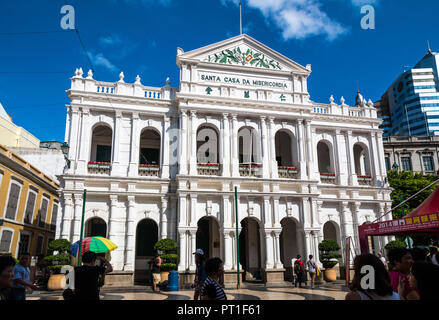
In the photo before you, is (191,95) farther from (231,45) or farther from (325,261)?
(325,261)

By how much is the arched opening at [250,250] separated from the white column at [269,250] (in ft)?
6.37

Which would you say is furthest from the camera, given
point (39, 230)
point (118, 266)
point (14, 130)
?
point (14, 130)

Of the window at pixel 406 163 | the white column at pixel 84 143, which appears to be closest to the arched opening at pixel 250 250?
the white column at pixel 84 143

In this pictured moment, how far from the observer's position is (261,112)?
21609mm

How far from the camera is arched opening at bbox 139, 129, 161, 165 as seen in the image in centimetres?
2296

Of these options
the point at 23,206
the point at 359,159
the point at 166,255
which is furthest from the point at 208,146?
the point at 23,206

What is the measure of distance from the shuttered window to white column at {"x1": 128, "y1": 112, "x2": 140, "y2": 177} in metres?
8.28

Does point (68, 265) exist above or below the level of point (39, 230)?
below

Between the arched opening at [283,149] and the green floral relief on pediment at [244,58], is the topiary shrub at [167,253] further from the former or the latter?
the green floral relief on pediment at [244,58]

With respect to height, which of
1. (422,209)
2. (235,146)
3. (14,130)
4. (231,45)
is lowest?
(422,209)

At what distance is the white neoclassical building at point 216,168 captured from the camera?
19359 millimetres

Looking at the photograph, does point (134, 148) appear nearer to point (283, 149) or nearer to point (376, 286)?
point (283, 149)
